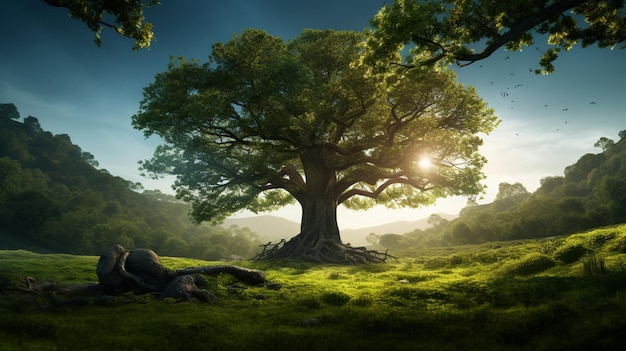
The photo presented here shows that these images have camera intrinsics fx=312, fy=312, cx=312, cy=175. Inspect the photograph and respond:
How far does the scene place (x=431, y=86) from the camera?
21234 mm

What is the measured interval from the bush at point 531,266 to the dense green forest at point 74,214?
2514 inches

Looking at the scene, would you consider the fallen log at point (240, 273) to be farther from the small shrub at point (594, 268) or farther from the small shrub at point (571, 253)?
the small shrub at point (571, 253)

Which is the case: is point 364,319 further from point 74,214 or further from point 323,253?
point 74,214

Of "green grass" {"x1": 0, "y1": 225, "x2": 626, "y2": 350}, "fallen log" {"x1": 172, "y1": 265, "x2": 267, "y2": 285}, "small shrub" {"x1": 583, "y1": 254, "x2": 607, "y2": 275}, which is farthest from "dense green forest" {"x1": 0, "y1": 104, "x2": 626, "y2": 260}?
"green grass" {"x1": 0, "y1": 225, "x2": 626, "y2": 350}

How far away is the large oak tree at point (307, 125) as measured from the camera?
21500 millimetres

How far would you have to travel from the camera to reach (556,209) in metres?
54.2

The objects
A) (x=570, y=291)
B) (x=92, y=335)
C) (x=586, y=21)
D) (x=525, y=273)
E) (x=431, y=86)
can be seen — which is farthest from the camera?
(x=431, y=86)

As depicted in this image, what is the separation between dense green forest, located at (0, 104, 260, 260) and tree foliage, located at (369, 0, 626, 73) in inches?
2484

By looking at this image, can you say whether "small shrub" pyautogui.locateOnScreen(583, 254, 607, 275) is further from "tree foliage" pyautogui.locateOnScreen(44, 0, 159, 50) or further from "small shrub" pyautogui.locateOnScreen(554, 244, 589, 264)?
"tree foliage" pyautogui.locateOnScreen(44, 0, 159, 50)

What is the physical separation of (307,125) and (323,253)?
11306 mm

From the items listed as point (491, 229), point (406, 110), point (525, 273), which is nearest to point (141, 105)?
point (406, 110)

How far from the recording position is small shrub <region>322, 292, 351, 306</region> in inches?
400

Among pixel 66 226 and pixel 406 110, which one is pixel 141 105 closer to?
pixel 406 110

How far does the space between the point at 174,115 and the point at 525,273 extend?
21.5m
